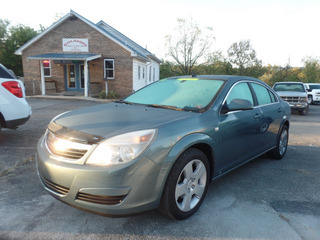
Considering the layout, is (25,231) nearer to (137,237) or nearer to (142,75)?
(137,237)

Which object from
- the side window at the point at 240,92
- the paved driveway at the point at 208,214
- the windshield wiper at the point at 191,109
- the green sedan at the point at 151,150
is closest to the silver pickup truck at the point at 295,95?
the paved driveway at the point at 208,214

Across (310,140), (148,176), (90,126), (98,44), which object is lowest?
(310,140)

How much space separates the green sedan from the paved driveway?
0.87ft

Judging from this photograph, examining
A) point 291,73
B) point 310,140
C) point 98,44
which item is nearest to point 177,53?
point 291,73

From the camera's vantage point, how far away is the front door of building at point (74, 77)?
1908cm

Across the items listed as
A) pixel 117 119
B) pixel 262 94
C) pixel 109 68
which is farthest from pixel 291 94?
pixel 109 68

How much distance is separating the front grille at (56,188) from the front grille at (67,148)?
0.28 metres

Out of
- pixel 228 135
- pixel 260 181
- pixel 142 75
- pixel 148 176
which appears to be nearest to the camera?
pixel 148 176

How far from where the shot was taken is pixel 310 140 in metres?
6.48

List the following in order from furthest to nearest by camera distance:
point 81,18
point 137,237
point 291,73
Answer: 1. point 291,73
2. point 81,18
3. point 137,237

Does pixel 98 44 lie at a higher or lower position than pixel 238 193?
higher

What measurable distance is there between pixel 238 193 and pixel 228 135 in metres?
0.83

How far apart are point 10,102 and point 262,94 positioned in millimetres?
4833

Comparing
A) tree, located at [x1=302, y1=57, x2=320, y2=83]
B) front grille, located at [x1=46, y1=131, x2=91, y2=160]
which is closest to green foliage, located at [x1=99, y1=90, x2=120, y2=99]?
front grille, located at [x1=46, y1=131, x2=91, y2=160]
